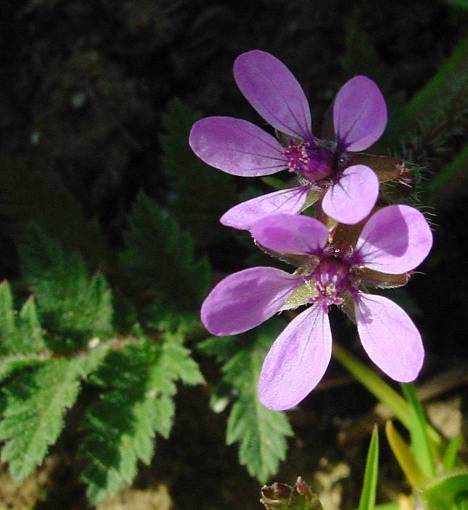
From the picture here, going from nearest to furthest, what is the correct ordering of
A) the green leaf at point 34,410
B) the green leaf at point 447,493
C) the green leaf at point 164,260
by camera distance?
the green leaf at point 447,493
the green leaf at point 34,410
the green leaf at point 164,260

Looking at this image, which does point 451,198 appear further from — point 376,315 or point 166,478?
point 166,478

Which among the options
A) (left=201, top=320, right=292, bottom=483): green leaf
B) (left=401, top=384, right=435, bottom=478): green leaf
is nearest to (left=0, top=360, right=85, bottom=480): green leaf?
(left=201, top=320, right=292, bottom=483): green leaf

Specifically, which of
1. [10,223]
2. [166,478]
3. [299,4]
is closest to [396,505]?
[166,478]

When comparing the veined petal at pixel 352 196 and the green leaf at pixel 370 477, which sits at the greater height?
the veined petal at pixel 352 196

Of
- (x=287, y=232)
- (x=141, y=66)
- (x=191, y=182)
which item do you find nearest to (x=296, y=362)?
(x=287, y=232)

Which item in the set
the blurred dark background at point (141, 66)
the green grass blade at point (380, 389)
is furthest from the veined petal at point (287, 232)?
the blurred dark background at point (141, 66)

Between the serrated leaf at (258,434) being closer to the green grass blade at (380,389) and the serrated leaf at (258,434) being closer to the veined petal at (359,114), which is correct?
the green grass blade at (380,389)

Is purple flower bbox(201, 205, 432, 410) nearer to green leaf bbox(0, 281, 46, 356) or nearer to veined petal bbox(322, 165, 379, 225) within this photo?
veined petal bbox(322, 165, 379, 225)
